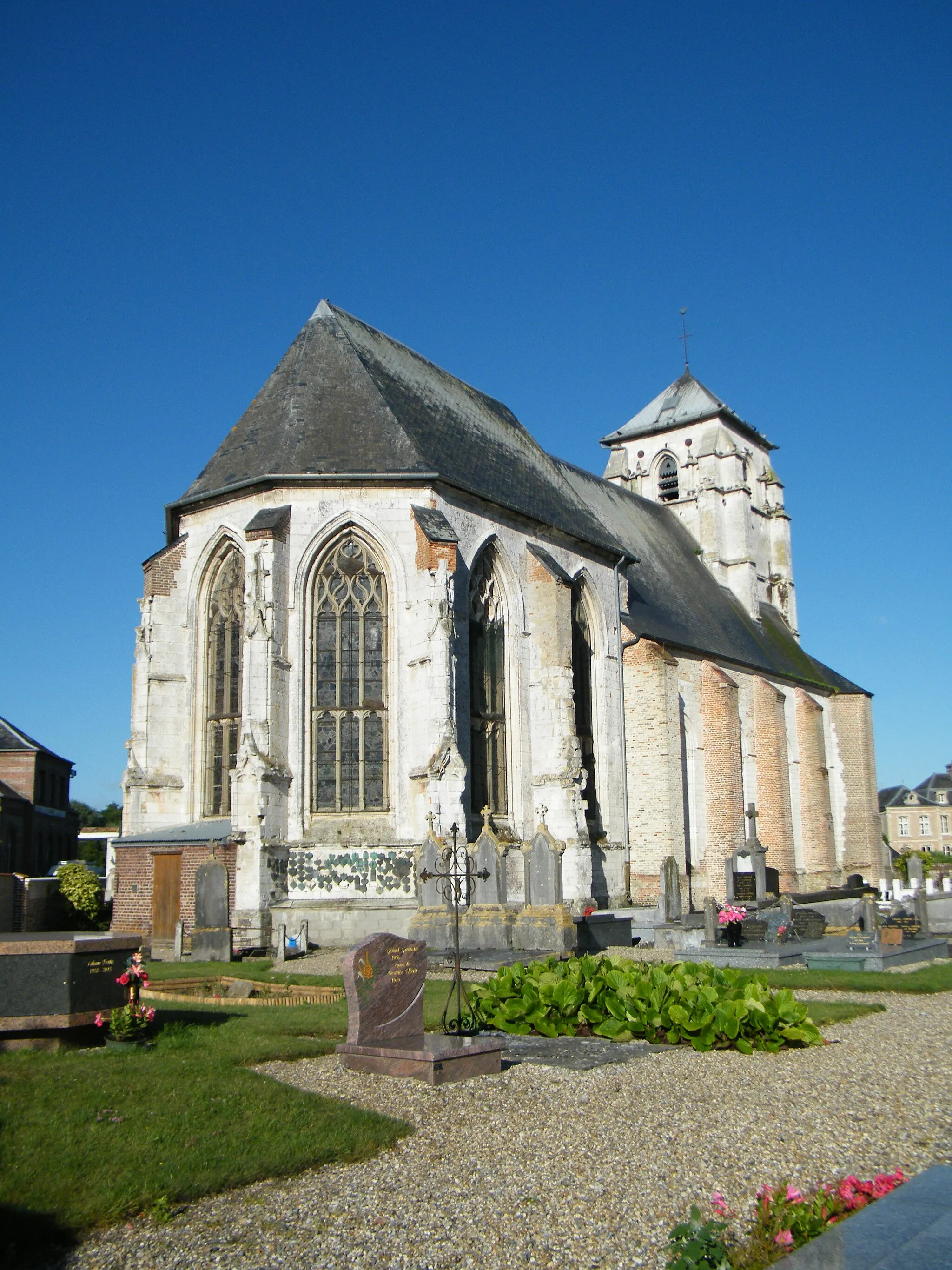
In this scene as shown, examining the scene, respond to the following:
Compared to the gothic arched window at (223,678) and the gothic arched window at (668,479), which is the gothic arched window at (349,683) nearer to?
the gothic arched window at (223,678)

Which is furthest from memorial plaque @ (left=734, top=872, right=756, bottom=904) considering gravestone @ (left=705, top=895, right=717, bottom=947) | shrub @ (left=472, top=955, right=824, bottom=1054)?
shrub @ (left=472, top=955, right=824, bottom=1054)

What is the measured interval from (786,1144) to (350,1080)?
3.22 meters

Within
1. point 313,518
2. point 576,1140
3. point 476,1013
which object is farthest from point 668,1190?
point 313,518

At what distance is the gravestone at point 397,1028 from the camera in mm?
7938

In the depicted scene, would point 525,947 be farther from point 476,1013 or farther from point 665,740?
point 665,740

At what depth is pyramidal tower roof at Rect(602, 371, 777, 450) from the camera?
3884 cm

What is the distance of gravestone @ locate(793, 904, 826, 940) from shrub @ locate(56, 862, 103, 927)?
14.4 m

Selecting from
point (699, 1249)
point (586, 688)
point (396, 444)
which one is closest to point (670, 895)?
point (586, 688)

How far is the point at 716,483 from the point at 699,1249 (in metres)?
35.8

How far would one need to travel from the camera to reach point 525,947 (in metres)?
16.1

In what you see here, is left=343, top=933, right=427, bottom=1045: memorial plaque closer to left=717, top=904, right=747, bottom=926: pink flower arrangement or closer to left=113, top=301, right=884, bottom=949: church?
left=113, top=301, right=884, bottom=949: church

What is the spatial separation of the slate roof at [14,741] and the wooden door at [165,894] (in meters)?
20.3

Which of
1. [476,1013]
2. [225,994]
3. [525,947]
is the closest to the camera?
[476,1013]

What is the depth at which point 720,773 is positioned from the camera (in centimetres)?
2827
